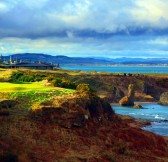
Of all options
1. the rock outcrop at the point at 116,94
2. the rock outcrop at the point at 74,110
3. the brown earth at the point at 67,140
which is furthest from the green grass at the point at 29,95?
the rock outcrop at the point at 116,94

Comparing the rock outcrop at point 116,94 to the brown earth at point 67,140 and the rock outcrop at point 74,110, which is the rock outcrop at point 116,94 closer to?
the rock outcrop at point 74,110

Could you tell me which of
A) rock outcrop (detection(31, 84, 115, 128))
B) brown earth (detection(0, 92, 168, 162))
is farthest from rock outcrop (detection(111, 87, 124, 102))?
brown earth (detection(0, 92, 168, 162))

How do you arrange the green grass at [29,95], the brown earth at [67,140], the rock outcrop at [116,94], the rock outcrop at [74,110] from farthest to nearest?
the rock outcrop at [116,94] → the green grass at [29,95] → the rock outcrop at [74,110] → the brown earth at [67,140]

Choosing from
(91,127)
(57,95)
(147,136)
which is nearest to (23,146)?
(91,127)

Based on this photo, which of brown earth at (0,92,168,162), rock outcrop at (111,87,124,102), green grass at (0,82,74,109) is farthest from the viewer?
rock outcrop at (111,87,124,102)

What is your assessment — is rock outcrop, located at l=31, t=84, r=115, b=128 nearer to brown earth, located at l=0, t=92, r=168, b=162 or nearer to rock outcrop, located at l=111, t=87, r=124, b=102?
brown earth, located at l=0, t=92, r=168, b=162

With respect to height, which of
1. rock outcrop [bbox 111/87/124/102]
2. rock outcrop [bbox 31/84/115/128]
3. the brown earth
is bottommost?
rock outcrop [bbox 111/87/124/102]

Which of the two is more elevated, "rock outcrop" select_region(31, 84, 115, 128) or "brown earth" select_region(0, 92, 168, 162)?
"rock outcrop" select_region(31, 84, 115, 128)

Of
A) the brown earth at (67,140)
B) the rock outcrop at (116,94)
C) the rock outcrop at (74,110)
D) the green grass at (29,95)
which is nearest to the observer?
the brown earth at (67,140)

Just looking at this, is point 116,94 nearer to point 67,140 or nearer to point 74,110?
point 74,110

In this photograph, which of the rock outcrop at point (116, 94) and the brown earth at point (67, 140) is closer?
the brown earth at point (67, 140)

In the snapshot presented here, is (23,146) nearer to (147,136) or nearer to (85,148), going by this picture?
(85,148)

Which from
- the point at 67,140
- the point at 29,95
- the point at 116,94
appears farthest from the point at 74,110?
the point at 116,94
